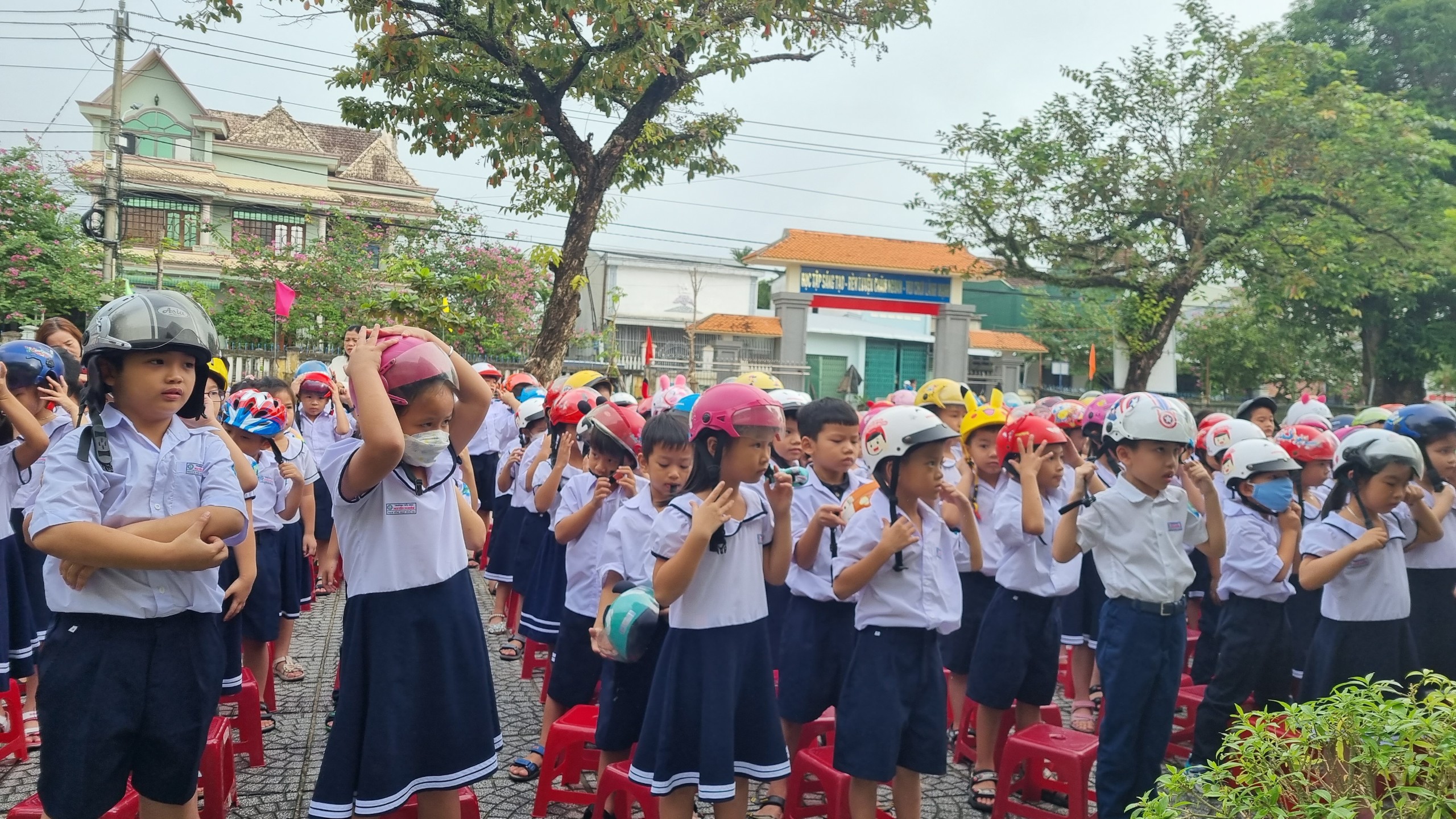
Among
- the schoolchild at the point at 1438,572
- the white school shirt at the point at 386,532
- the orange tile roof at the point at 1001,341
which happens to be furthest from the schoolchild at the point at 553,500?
the orange tile roof at the point at 1001,341

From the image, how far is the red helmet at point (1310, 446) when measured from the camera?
577 centimetres

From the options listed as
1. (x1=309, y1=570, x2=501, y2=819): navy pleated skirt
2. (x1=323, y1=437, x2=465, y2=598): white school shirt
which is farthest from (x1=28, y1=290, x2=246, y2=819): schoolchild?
(x1=309, y1=570, x2=501, y2=819): navy pleated skirt

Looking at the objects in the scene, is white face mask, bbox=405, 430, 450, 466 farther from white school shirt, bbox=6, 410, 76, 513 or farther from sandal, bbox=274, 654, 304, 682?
sandal, bbox=274, 654, 304, 682

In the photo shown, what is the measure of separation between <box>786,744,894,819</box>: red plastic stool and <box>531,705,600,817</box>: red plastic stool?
35.8 inches

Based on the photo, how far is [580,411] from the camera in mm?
5285

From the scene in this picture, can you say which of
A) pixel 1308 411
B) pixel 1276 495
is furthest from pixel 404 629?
pixel 1308 411

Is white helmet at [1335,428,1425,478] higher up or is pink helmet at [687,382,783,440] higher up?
pink helmet at [687,382,783,440]

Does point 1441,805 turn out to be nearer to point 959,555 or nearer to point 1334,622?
point 1334,622

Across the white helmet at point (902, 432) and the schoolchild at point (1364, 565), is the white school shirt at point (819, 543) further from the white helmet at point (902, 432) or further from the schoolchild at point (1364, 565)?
the schoolchild at point (1364, 565)

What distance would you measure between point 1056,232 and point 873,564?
14.9 m

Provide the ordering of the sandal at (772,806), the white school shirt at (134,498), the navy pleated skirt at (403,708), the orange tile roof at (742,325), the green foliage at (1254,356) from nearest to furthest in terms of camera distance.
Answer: the white school shirt at (134,498), the navy pleated skirt at (403,708), the sandal at (772,806), the green foliage at (1254,356), the orange tile roof at (742,325)

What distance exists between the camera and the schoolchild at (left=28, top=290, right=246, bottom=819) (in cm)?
283

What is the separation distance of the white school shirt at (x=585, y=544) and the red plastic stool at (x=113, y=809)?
1.96 metres

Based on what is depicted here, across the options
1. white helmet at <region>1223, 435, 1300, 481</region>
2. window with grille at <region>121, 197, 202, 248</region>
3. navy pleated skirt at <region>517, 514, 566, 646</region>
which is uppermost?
window with grille at <region>121, 197, 202, 248</region>
